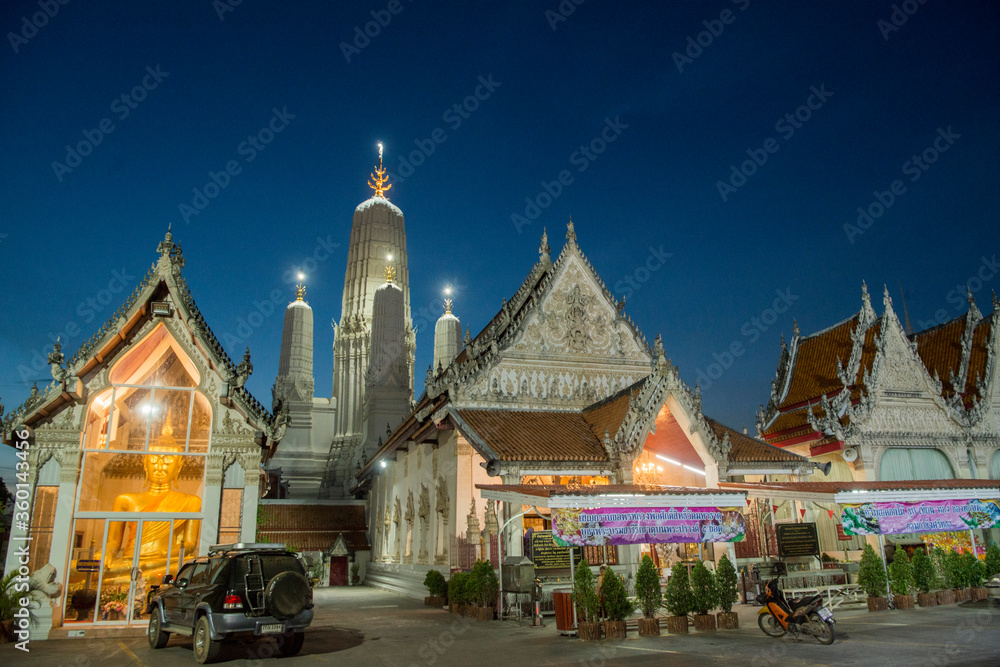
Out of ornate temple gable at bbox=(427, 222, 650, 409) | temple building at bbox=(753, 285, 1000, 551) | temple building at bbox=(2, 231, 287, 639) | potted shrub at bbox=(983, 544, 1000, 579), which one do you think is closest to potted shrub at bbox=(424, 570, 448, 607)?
ornate temple gable at bbox=(427, 222, 650, 409)

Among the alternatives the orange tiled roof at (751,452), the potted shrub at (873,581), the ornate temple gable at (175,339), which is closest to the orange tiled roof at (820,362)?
the orange tiled roof at (751,452)

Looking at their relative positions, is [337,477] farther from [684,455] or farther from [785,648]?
[785,648]

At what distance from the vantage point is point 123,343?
14.5m

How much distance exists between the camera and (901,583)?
14.6 meters

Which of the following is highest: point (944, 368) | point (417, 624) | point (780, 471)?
point (944, 368)

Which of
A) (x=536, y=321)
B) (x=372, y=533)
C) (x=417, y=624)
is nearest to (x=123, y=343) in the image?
(x=417, y=624)

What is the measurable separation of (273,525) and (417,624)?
76.8 ft

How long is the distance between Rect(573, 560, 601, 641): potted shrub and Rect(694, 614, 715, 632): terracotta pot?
192 cm

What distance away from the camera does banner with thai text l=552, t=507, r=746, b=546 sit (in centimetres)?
1286

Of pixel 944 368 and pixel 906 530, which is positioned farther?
pixel 944 368

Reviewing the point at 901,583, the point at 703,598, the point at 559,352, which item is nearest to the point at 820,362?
the point at 559,352

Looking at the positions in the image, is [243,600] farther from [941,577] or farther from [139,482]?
[941,577]

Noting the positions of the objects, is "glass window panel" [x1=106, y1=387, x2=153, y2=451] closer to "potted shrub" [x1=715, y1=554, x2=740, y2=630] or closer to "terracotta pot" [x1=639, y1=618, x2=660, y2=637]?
"terracotta pot" [x1=639, y1=618, x2=660, y2=637]

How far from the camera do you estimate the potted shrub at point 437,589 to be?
741 inches
